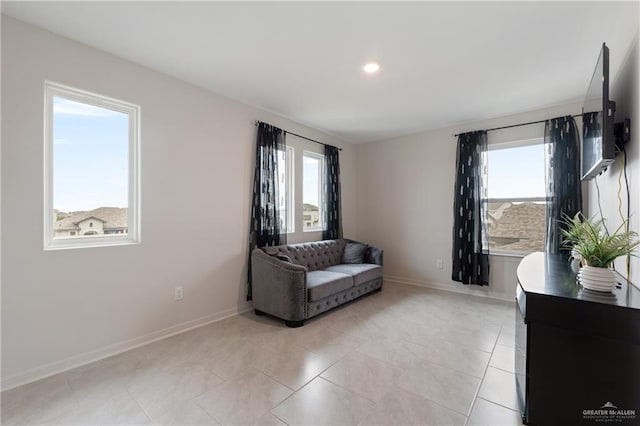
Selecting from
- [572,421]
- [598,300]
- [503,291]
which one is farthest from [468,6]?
[503,291]

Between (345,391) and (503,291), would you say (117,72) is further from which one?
(503,291)

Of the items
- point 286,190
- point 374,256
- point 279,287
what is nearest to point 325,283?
point 279,287

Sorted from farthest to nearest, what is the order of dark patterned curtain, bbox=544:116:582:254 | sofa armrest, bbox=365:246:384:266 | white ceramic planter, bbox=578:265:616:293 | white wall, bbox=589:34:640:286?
sofa armrest, bbox=365:246:384:266
dark patterned curtain, bbox=544:116:582:254
white wall, bbox=589:34:640:286
white ceramic planter, bbox=578:265:616:293

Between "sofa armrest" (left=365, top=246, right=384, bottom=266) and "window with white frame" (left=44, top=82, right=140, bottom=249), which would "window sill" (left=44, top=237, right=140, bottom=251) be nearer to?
"window with white frame" (left=44, top=82, right=140, bottom=249)

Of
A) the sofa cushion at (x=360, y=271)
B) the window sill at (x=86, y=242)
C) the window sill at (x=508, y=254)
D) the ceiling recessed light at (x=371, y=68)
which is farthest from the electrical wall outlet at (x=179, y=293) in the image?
the window sill at (x=508, y=254)

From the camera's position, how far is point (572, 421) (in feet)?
4.57

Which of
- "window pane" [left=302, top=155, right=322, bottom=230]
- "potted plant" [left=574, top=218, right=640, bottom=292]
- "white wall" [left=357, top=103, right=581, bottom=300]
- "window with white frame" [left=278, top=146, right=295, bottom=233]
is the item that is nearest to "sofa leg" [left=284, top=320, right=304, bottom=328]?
"window with white frame" [left=278, top=146, right=295, bottom=233]

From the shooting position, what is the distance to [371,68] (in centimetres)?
268

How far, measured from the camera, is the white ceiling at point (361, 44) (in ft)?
6.29

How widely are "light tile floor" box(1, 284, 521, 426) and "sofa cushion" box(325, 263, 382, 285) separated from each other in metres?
0.80

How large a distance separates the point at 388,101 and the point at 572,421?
3.23 metres

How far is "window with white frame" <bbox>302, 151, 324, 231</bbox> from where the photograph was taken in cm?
462

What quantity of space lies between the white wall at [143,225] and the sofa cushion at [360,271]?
4.42ft

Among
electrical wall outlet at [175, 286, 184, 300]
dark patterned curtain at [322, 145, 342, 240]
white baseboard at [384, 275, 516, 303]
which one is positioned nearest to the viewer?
electrical wall outlet at [175, 286, 184, 300]
